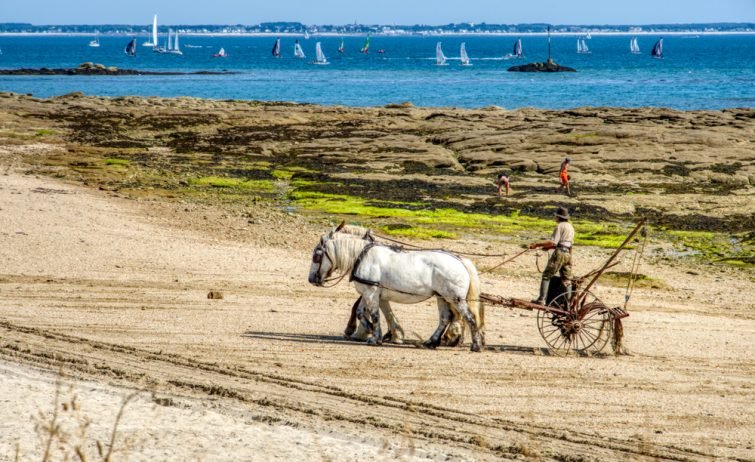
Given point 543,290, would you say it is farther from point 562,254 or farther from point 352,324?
point 352,324

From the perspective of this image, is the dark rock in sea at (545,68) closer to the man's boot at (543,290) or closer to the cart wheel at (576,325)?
the man's boot at (543,290)

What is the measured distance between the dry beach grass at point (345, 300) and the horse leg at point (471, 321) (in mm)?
320

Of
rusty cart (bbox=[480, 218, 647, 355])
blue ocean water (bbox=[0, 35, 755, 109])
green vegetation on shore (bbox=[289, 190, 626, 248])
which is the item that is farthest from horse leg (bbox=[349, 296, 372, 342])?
blue ocean water (bbox=[0, 35, 755, 109])

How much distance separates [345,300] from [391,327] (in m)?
3.80

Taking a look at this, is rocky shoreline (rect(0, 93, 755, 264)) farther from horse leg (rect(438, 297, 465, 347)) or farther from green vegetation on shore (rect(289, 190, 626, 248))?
horse leg (rect(438, 297, 465, 347))

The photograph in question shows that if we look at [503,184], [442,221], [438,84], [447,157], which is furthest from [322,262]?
[438,84]

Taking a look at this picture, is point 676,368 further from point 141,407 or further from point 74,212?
point 74,212

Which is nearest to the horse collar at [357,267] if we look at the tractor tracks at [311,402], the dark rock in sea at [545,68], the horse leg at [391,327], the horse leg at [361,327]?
the horse leg at [361,327]

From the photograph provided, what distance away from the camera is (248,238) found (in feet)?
88.5

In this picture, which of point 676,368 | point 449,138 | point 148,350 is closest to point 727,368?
point 676,368

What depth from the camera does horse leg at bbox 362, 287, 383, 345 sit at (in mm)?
16062

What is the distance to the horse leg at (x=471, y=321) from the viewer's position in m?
15.9

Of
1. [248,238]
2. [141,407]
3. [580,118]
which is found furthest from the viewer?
[580,118]

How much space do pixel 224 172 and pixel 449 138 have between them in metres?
13.6
